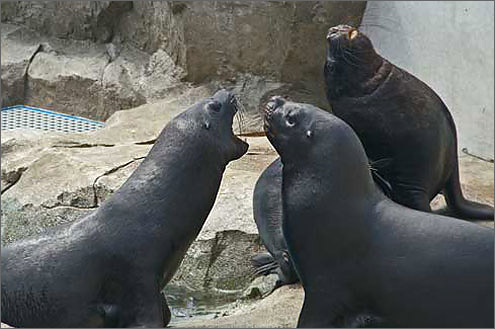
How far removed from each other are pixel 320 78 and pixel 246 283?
133 inches

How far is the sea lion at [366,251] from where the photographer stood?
400 centimetres

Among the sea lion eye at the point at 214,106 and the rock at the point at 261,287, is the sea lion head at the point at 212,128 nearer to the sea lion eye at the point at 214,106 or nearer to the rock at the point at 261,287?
the sea lion eye at the point at 214,106

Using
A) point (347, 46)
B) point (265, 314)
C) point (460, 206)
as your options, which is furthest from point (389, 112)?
point (265, 314)

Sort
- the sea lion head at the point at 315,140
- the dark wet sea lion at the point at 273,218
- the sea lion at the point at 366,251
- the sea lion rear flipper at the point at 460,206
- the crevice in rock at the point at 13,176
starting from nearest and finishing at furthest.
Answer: the sea lion at the point at 366,251
the sea lion head at the point at 315,140
the dark wet sea lion at the point at 273,218
the sea lion rear flipper at the point at 460,206
the crevice in rock at the point at 13,176

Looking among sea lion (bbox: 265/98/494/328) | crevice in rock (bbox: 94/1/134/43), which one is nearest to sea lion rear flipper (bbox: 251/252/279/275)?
sea lion (bbox: 265/98/494/328)

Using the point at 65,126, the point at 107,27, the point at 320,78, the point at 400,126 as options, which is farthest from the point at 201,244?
the point at 107,27

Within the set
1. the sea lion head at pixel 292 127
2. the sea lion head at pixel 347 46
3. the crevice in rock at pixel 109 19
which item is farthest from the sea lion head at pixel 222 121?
the crevice in rock at pixel 109 19

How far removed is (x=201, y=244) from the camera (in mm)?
5453

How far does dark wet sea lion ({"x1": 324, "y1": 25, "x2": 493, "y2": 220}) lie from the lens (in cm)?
517

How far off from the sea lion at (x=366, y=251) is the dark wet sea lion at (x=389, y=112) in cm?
101

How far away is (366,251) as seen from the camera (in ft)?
13.4

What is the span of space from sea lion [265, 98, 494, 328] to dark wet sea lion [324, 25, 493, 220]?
1.01 meters

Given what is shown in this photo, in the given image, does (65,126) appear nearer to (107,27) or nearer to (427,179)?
(107,27)

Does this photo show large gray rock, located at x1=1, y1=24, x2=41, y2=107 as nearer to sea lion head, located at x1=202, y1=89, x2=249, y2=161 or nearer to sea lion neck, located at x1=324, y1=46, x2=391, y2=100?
sea lion neck, located at x1=324, y1=46, x2=391, y2=100
